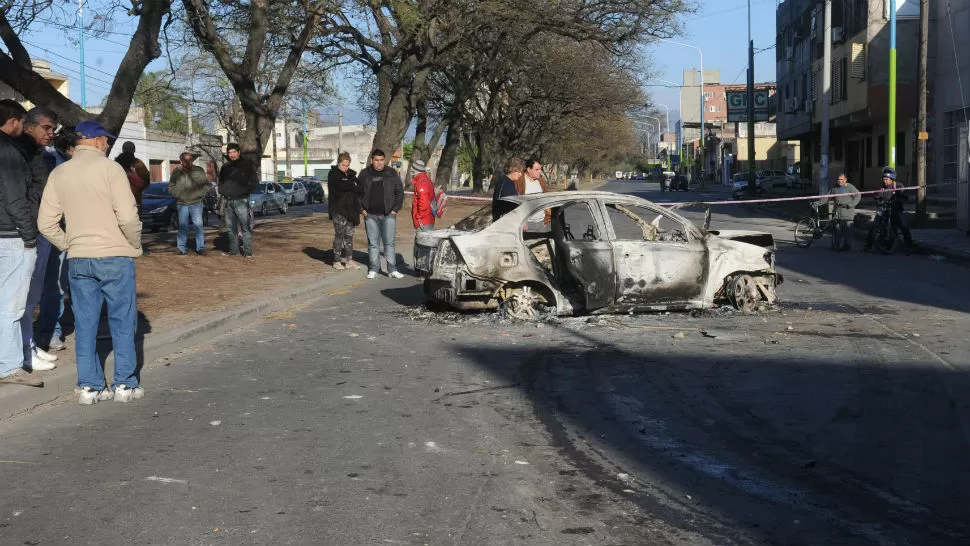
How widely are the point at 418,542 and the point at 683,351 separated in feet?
17.5

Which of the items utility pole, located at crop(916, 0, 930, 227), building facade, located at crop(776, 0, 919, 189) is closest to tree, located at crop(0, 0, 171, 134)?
utility pole, located at crop(916, 0, 930, 227)

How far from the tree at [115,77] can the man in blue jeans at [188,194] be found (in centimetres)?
197

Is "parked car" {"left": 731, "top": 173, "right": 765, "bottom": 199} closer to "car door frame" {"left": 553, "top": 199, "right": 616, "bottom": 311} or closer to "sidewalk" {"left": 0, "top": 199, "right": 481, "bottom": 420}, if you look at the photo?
"sidewalk" {"left": 0, "top": 199, "right": 481, "bottom": 420}

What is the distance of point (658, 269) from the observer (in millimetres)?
11289

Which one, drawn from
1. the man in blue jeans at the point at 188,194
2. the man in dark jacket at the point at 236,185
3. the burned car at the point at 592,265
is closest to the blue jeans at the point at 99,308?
the burned car at the point at 592,265

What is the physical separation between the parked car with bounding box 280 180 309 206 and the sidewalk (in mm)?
34372

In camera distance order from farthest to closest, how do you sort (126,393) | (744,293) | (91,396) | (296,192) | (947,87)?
1. (296,192)
2. (947,87)
3. (744,293)
4. (126,393)
5. (91,396)

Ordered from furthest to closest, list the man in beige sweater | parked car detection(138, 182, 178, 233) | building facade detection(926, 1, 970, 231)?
building facade detection(926, 1, 970, 231)
parked car detection(138, 182, 178, 233)
the man in beige sweater

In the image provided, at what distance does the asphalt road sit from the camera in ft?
15.6

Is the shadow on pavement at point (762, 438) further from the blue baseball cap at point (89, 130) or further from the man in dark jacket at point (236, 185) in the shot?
the man in dark jacket at point (236, 185)

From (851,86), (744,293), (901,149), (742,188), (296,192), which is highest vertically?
(851,86)

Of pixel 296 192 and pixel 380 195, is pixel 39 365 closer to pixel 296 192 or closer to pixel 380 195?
pixel 380 195

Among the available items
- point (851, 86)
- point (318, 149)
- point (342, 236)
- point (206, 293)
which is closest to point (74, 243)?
point (206, 293)

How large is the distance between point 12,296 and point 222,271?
9.01m
